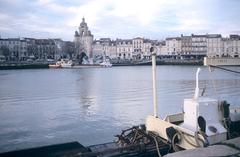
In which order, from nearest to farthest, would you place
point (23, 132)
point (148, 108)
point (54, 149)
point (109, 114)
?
point (54, 149), point (23, 132), point (109, 114), point (148, 108)

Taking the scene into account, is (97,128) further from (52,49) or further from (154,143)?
(52,49)

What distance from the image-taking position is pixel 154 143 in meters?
8.11

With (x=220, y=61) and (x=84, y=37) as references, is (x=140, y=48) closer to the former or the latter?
(x=84, y=37)

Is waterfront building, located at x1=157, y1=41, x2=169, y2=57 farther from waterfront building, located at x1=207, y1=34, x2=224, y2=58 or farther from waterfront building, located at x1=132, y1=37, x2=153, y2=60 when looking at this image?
waterfront building, located at x1=207, y1=34, x2=224, y2=58

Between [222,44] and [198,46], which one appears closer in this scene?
[198,46]

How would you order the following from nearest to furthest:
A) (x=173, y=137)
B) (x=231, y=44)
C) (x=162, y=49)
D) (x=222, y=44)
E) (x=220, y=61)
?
1. (x=173, y=137)
2. (x=220, y=61)
3. (x=222, y=44)
4. (x=231, y=44)
5. (x=162, y=49)

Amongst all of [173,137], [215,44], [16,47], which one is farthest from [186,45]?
[173,137]

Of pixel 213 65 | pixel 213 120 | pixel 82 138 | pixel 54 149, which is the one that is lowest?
pixel 82 138

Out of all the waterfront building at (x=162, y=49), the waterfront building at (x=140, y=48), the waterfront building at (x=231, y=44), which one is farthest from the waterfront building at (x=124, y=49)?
the waterfront building at (x=231, y=44)

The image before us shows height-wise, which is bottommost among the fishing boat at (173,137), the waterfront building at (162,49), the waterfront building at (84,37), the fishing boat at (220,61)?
the fishing boat at (173,137)

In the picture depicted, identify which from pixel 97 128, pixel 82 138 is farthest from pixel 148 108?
pixel 82 138

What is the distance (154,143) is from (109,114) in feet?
48.7

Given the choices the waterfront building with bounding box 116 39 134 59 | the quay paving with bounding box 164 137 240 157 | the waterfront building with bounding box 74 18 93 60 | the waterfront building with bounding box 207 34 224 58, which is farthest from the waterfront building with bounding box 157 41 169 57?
the quay paving with bounding box 164 137 240 157

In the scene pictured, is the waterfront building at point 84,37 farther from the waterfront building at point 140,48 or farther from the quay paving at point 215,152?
the quay paving at point 215,152
